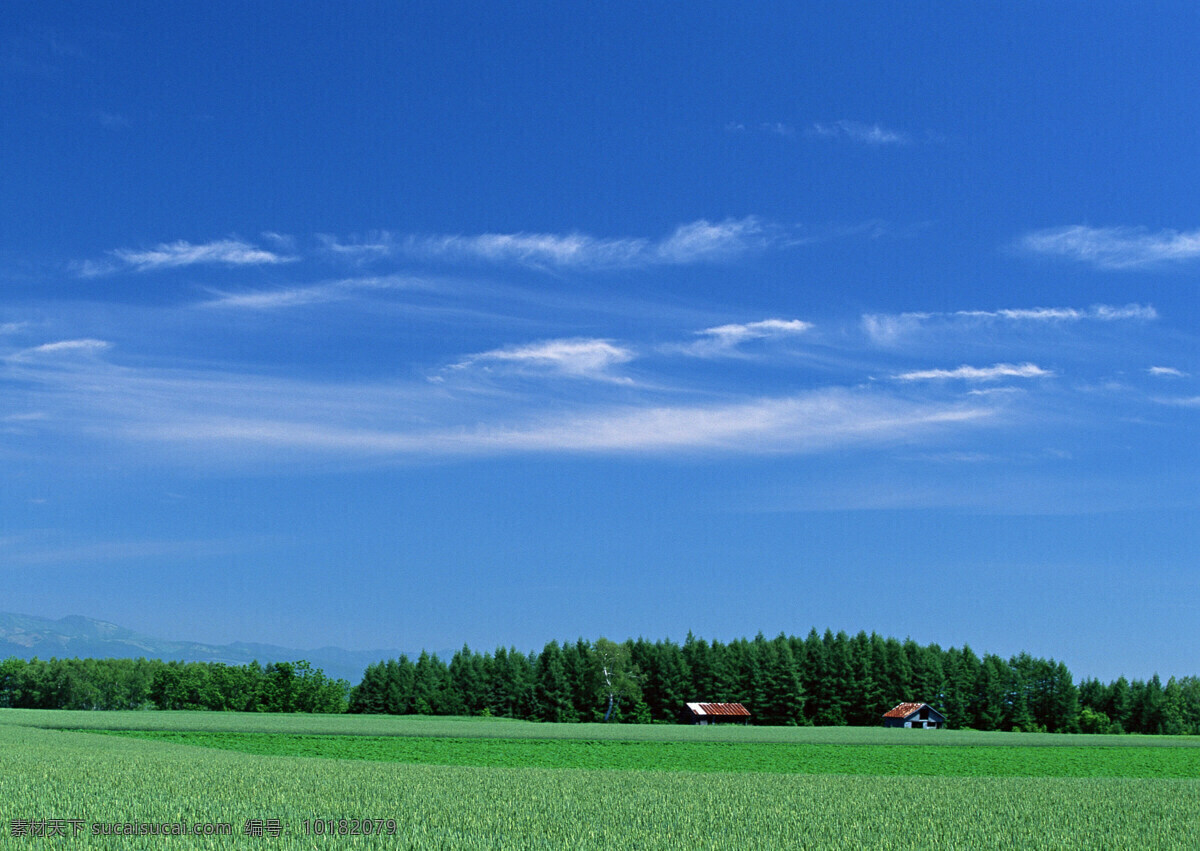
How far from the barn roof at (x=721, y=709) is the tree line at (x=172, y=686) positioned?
5130cm

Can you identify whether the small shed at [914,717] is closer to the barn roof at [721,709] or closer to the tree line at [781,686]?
the tree line at [781,686]

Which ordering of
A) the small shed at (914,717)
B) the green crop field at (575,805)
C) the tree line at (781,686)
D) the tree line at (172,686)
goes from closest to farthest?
the green crop field at (575,805) → the small shed at (914,717) → the tree line at (781,686) → the tree line at (172,686)

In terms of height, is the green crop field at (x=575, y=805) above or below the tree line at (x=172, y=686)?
above

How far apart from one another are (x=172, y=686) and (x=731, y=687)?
82.0 metres

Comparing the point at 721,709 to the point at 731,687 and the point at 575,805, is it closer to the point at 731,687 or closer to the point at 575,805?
the point at 731,687

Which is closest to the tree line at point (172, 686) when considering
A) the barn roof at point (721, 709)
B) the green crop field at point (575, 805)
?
the barn roof at point (721, 709)

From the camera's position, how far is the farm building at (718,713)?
398 ft

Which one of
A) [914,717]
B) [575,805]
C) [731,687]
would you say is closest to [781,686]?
[731,687]

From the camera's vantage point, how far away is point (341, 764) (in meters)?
36.1

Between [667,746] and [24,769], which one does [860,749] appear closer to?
[667,746]

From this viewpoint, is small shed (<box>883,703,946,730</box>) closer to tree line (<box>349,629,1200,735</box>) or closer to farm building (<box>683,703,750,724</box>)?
tree line (<box>349,629,1200,735</box>)

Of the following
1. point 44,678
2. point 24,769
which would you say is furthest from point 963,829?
point 44,678

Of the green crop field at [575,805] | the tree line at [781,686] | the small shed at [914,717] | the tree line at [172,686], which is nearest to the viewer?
the green crop field at [575,805]

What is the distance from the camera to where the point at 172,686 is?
465ft
